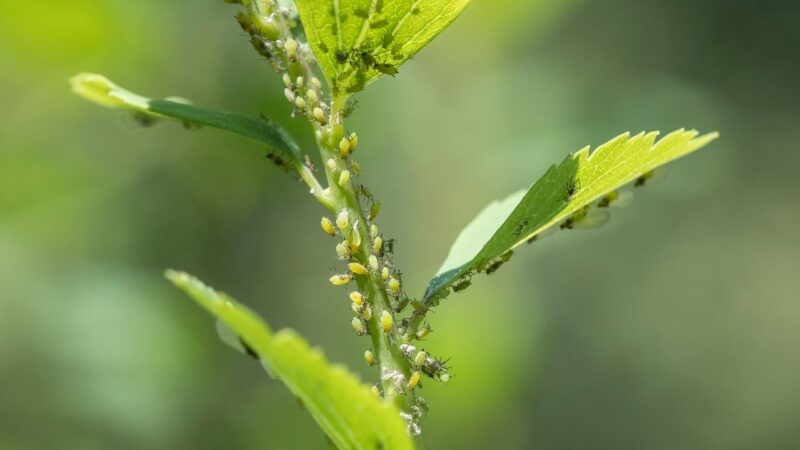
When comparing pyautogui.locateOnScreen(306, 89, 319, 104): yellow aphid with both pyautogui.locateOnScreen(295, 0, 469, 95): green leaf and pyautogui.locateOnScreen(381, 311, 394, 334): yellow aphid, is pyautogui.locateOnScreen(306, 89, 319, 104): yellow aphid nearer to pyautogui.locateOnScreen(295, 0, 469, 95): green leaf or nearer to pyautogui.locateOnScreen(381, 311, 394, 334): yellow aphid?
pyautogui.locateOnScreen(295, 0, 469, 95): green leaf

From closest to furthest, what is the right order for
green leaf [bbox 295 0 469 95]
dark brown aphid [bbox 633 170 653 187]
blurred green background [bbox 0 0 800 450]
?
green leaf [bbox 295 0 469 95], dark brown aphid [bbox 633 170 653 187], blurred green background [bbox 0 0 800 450]

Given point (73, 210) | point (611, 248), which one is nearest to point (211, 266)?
point (73, 210)

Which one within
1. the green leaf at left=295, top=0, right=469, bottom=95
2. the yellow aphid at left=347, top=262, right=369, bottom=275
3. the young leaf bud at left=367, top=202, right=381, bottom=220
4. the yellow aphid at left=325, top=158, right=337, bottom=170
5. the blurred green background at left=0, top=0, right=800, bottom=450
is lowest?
the yellow aphid at left=347, top=262, right=369, bottom=275

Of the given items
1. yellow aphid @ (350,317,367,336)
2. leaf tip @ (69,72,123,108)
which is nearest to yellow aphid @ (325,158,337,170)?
yellow aphid @ (350,317,367,336)

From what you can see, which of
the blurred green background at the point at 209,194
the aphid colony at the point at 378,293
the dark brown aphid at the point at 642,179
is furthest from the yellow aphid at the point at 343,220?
the blurred green background at the point at 209,194

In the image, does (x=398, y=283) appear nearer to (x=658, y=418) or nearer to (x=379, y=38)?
(x=379, y=38)

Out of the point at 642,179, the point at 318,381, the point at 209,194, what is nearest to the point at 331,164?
the point at 318,381

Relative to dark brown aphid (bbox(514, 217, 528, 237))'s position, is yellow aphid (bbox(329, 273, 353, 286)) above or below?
above
